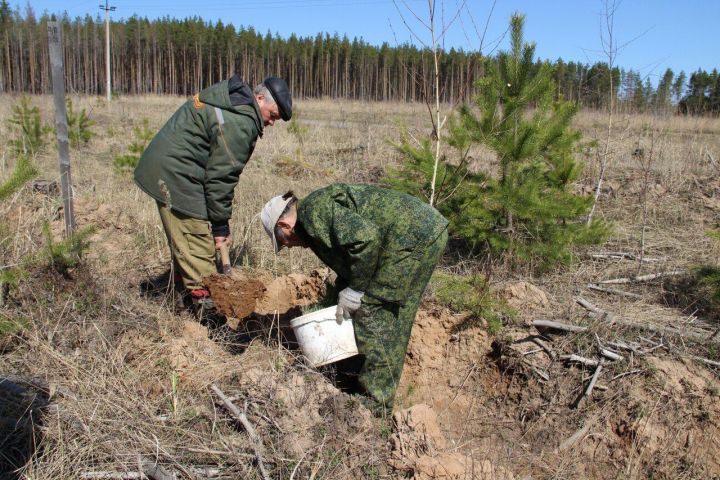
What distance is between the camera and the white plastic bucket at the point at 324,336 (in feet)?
10.1

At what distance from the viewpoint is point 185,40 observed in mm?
35188

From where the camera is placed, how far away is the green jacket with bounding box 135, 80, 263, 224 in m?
3.60

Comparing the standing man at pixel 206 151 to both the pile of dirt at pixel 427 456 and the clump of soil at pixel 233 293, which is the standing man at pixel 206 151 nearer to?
the clump of soil at pixel 233 293

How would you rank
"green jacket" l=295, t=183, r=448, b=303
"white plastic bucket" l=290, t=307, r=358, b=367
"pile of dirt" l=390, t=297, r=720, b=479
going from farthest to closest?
"pile of dirt" l=390, t=297, r=720, b=479, "white plastic bucket" l=290, t=307, r=358, b=367, "green jacket" l=295, t=183, r=448, b=303

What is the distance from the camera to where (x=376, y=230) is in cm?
280

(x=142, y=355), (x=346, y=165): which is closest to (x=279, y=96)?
(x=142, y=355)

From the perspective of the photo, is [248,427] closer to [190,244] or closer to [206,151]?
[190,244]

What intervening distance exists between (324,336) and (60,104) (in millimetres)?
2785

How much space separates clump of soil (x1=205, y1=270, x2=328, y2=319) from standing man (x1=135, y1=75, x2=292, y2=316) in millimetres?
416

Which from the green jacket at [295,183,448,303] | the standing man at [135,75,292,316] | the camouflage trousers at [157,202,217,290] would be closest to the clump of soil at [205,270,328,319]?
the camouflage trousers at [157,202,217,290]

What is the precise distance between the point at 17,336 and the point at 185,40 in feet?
117

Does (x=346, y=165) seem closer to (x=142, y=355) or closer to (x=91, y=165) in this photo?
(x=91, y=165)

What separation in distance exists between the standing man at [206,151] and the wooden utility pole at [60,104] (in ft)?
2.82

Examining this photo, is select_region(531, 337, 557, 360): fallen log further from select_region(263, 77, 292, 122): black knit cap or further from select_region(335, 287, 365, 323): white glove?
select_region(263, 77, 292, 122): black knit cap
